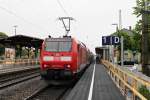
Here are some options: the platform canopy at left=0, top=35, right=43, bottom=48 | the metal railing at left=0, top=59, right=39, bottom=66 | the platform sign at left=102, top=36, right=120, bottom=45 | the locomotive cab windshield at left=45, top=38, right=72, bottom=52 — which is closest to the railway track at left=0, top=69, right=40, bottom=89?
the metal railing at left=0, top=59, right=39, bottom=66

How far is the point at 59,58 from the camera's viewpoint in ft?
72.2

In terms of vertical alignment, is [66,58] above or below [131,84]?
above

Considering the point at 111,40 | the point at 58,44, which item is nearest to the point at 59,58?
the point at 58,44

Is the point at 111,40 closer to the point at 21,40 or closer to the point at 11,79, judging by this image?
the point at 11,79

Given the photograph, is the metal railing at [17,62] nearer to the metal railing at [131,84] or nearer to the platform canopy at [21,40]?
the platform canopy at [21,40]

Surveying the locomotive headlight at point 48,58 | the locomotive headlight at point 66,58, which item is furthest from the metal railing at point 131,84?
the locomotive headlight at point 48,58

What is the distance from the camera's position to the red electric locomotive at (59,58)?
21609 millimetres

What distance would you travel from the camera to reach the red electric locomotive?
21609 millimetres

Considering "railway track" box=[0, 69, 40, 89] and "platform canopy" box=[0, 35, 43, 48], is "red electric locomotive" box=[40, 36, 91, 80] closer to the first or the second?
"railway track" box=[0, 69, 40, 89]

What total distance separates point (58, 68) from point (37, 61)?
1421 inches

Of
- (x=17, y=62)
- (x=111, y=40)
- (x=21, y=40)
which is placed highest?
(x=21, y=40)

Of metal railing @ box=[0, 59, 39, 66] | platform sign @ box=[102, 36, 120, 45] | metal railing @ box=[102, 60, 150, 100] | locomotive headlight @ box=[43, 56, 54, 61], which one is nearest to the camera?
metal railing @ box=[102, 60, 150, 100]

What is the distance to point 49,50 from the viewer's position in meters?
Result: 22.5

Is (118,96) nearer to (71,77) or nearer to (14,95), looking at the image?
(14,95)
